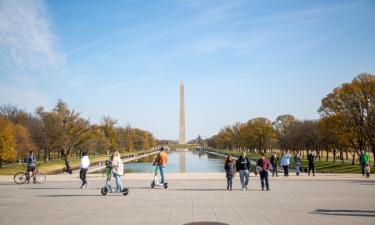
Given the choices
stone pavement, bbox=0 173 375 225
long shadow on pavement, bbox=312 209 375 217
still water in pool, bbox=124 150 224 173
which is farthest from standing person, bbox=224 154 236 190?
still water in pool, bbox=124 150 224 173

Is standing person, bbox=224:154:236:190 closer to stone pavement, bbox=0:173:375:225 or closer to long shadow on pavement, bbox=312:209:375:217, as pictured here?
stone pavement, bbox=0:173:375:225

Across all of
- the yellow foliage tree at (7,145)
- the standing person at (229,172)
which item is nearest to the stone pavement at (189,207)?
the standing person at (229,172)

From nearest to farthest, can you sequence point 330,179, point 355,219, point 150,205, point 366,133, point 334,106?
point 355,219 → point 150,205 → point 330,179 → point 366,133 → point 334,106

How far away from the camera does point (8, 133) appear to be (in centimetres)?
4997

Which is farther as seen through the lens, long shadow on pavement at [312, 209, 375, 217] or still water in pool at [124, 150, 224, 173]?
still water in pool at [124, 150, 224, 173]

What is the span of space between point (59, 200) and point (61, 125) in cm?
5619

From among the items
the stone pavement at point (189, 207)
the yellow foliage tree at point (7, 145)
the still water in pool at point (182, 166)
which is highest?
the yellow foliage tree at point (7, 145)

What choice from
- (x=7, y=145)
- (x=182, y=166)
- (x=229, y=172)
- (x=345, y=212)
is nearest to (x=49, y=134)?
(x=7, y=145)

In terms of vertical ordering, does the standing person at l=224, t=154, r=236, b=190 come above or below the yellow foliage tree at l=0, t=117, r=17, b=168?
below

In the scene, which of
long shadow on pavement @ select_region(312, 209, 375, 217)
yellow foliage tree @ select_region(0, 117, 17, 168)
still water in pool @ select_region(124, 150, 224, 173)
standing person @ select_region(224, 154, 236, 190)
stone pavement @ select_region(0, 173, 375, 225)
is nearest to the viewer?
stone pavement @ select_region(0, 173, 375, 225)

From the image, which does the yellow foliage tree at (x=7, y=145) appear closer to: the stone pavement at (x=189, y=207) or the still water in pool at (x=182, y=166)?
the still water in pool at (x=182, y=166)

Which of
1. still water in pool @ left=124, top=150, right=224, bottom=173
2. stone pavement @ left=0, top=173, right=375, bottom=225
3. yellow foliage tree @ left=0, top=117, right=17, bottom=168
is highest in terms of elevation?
yellow foliage tree @ left=0, top=117, right=17, bottom=168

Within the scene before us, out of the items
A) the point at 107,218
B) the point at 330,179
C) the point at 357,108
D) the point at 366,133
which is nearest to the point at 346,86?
the point at 357,108

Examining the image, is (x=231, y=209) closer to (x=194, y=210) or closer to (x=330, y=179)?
(x=194, y=210)
